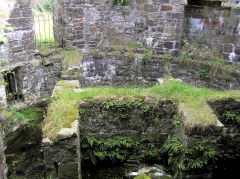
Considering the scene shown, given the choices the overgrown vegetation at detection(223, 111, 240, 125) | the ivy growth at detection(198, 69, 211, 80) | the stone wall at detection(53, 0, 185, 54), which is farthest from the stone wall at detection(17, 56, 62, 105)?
the overgrown vegetation at detection(223, 111, 240, 125)

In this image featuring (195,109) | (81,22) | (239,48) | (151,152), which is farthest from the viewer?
(81,22)

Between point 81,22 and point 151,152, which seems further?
point 81,22

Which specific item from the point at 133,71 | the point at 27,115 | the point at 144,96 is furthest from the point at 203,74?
the point at 27,115

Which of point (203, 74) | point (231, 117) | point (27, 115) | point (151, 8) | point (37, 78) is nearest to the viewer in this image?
point (231, 117)

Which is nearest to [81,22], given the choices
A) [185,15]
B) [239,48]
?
[185,15]

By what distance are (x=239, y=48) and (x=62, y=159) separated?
645cm

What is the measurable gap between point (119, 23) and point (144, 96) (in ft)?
15.7

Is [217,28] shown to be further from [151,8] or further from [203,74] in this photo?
[151,8]

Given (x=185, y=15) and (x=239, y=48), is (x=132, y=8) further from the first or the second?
(x=239, y=48)

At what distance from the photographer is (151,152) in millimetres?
5391

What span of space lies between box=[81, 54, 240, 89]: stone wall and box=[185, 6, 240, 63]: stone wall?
3.02 ft

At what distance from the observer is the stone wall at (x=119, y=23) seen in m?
8.36

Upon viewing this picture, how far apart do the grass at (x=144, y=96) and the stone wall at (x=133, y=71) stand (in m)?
2.82

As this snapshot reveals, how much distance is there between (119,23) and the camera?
9.23 meters
